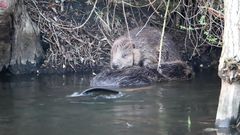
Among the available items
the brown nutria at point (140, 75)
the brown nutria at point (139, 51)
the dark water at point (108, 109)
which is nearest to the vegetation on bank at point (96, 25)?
the brown nutria at point (139, 51)

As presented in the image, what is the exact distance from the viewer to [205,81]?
895 cm

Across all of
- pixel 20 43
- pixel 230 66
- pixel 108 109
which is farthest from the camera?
pixel 20 43

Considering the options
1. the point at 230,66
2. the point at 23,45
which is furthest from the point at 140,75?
the point at 230,66

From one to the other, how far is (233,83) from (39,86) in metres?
3.54

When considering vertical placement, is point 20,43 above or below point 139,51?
above

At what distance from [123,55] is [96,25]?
5.28 feet

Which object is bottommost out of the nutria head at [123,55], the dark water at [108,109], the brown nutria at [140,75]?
the dark water at [108,109]

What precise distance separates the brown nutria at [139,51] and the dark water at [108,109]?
586 mm


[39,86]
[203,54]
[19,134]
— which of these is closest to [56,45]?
[39,86]

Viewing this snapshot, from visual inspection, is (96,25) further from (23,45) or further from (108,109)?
(108,109)

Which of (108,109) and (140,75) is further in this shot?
(140,75)

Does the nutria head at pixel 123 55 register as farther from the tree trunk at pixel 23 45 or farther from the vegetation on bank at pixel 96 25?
the tree trunk at pixel 23 45

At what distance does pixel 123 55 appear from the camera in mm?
9312

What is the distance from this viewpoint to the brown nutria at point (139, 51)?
932cm
